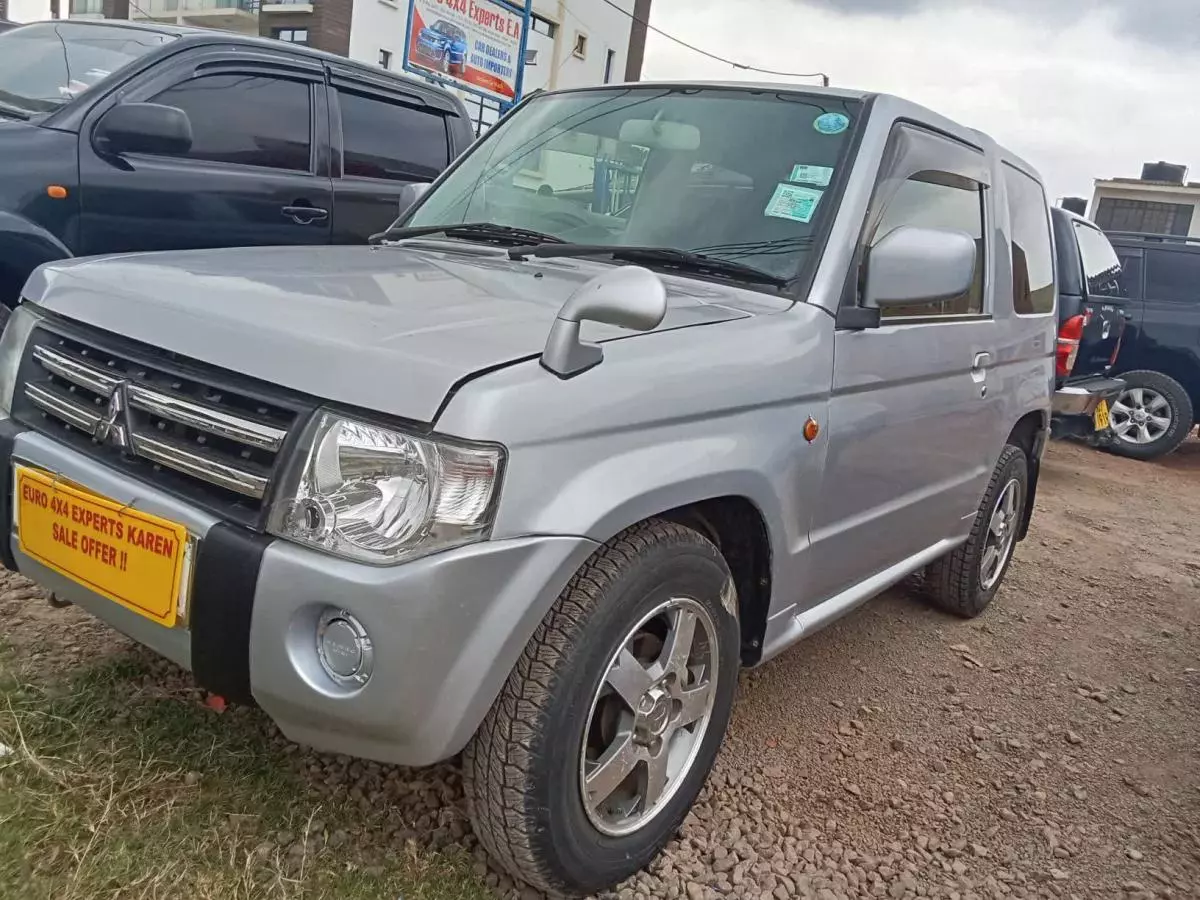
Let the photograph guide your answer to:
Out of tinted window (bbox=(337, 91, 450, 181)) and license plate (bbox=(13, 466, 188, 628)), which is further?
tinted window (bbox=(337, 91, 450, 181))

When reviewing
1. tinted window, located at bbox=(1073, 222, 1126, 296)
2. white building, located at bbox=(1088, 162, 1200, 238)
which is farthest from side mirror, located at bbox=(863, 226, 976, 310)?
white building, located at bbox=(1088, 162, 1200, 238)

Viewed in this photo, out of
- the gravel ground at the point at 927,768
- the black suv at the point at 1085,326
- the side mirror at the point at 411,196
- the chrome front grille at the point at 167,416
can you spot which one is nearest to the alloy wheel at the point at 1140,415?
the black suv at the point at 1085,326

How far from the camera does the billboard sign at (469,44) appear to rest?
18.1m

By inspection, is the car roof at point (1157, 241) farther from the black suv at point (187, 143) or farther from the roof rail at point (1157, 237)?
the black suv at point (187, 143)

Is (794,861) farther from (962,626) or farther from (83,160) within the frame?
(83,160)

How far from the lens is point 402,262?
2.57 meters

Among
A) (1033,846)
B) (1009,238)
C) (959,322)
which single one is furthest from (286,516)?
(1009,238)

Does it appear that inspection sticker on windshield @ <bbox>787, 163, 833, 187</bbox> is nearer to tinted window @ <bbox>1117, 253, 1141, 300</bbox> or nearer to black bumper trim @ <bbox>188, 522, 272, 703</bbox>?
black bumper trim @ <bbox>188, 522, 272, 703</bbox>

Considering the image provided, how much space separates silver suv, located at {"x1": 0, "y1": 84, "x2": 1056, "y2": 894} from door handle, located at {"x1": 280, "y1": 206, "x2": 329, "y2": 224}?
75.7 inches

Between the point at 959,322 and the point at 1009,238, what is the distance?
28.1 inches

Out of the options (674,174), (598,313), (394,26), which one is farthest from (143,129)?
(394,26)

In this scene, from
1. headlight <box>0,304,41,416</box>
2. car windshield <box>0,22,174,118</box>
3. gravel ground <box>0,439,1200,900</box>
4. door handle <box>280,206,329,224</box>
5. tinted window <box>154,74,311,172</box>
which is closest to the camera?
headlight <box>0,304,41,416</box>

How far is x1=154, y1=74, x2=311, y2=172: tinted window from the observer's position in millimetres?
4480

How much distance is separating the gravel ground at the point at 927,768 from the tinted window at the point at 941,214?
125cm
